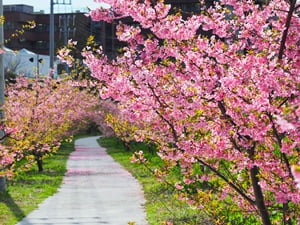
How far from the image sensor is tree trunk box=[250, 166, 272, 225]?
22.3 ft

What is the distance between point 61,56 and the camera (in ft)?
26.5

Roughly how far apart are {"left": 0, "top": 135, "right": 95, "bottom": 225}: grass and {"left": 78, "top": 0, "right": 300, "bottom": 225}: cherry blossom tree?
6.38 m

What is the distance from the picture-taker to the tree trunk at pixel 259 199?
6797 millimetres

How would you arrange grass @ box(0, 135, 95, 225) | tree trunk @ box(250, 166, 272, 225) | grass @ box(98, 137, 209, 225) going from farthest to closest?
1. grass @ box(0, 135, 95, 225)
2. grass @ box(98, 137, 209, 225)
3. tree trunk @ box(250, 166, 272, 225)

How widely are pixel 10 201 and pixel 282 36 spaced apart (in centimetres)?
1098

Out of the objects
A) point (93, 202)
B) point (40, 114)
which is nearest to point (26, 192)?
point (93, 202)

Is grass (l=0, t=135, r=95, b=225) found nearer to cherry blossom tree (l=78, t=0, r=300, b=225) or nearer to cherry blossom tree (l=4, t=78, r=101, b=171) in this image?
cherry blossom tree (l=4, t=78, r=101, b=171)

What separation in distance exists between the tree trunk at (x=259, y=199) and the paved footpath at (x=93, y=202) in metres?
6.16

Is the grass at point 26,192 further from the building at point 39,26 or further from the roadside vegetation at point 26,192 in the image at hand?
the building at point 39,26

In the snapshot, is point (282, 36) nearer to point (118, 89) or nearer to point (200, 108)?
point (200, 108)

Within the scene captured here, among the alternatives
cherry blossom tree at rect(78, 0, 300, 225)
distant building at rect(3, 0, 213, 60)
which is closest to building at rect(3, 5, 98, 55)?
distant building at rect(3, 0, 213, 60)

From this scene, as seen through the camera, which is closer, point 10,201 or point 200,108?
point 200,108

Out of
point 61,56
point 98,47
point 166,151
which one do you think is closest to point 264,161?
point 166,151

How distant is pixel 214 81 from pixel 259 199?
3.86ft
